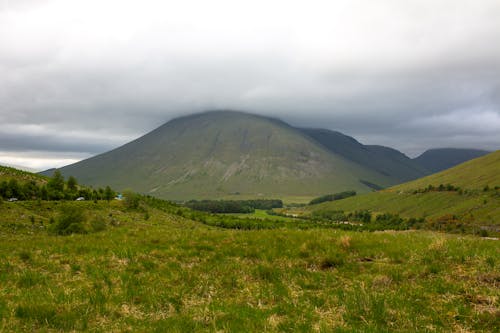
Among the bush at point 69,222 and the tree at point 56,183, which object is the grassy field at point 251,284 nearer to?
the bush at point 69,222

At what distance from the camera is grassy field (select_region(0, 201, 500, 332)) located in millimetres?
9383

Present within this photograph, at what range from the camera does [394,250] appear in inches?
599

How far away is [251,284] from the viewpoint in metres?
12.5

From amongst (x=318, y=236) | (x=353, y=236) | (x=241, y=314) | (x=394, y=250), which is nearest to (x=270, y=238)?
(x=318, y=236)

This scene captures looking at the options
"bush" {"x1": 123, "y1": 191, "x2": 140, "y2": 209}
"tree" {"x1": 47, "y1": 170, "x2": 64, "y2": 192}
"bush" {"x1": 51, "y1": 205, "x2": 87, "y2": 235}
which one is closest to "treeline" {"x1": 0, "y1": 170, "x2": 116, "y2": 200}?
"tree" {"x1": 47, "y1": 170, "x2": 64, "y2": 192}

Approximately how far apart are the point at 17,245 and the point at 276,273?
15062mm

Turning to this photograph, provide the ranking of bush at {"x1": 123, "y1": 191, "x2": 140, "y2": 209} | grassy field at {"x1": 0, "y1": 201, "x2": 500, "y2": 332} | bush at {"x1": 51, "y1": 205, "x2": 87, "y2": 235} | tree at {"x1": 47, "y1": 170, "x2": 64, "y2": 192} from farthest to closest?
bush at {"x1": 123, "y1": 191, "x2": 140, "y2": 209} < tree at {"x1": 47, "y1": 170, "x2": 64, "y2": 192} < bush at {"x1": 51, "y1": 205, "x2": 87, "y2": 235} < grassy field at {"x1": 0, "y1": 201, "x2": 500, "y2": 332}

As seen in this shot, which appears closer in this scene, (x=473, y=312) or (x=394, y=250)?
(x=473, y=312)

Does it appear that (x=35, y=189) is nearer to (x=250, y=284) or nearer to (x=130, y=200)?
(x=130, y=200)

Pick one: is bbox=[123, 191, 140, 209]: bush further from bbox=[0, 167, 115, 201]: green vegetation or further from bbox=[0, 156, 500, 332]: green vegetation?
bbox=[0, 156, 500, 332]: green vegetation

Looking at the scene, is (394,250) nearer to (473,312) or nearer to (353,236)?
(353,236)

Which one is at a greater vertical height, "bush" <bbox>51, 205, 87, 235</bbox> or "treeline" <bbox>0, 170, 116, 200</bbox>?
"treeline" <bbox>0, 170, 116, 200</bbox>

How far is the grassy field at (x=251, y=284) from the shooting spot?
9.38 metres

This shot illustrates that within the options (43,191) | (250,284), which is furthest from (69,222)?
(43,191)
